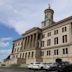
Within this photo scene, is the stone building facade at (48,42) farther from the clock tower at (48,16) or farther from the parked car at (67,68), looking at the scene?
the parked car at (67,68)

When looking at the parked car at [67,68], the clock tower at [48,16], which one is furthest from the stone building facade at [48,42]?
the parked car at [67,68]

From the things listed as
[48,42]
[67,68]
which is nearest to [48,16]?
[48,42]

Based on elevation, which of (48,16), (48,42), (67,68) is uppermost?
(48,16)

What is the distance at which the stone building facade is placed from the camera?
200 ft

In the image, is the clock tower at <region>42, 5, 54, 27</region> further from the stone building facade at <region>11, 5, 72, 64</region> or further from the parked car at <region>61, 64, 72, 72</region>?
the parked car at <region>61, 64, 72, 72</region>

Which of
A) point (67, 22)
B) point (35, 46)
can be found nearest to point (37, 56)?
point (35, 46)

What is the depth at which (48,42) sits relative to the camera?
71438 millimetres

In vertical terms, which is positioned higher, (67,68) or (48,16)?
(48,16)

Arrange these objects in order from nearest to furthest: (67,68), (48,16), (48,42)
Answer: (67,68)
(48,42)
(48,16)

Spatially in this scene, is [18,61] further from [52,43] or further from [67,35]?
[67,35]

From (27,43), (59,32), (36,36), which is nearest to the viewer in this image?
(59,32)

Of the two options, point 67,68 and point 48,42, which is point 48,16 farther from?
point 67,68

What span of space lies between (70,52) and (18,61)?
91.3ft

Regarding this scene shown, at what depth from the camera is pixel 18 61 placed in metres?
77.4
